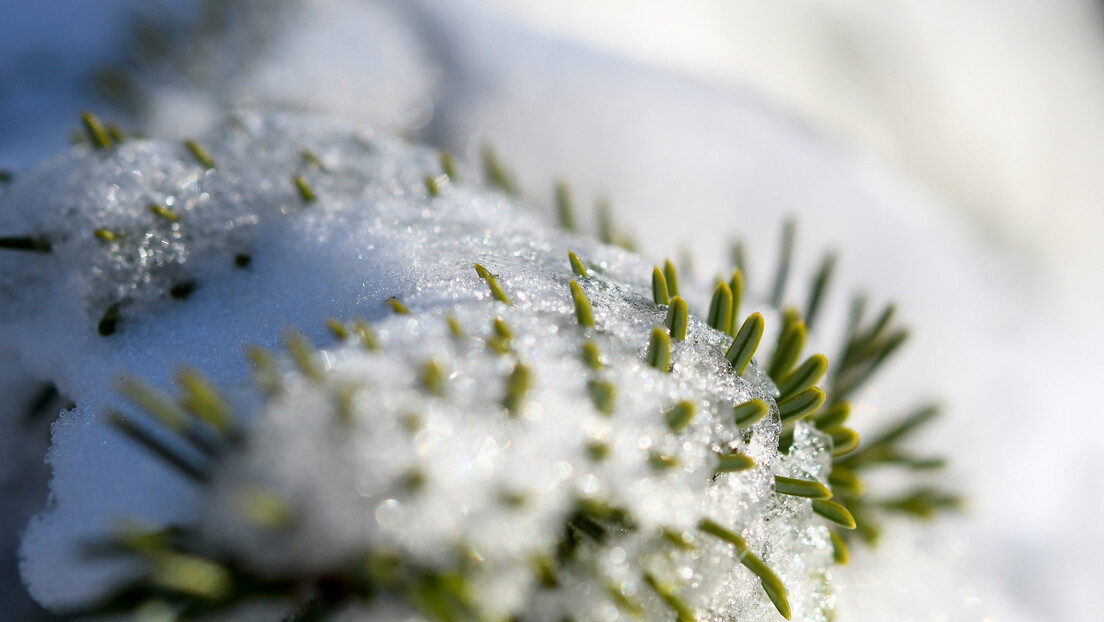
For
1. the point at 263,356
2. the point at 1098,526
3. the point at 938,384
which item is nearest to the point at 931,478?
the point at 938,384

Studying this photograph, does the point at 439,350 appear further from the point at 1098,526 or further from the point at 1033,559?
the point at 1098,526

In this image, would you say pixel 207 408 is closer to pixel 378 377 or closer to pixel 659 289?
pixel 378 377

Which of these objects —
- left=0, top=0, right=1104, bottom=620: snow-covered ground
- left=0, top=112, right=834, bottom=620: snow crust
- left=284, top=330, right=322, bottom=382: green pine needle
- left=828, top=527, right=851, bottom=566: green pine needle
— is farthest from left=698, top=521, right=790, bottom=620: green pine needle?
left=0, top=0, right=1104, bottom=620: snow-covered ground

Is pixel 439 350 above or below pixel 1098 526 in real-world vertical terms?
above

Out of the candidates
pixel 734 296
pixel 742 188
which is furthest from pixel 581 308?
pixel 742 188

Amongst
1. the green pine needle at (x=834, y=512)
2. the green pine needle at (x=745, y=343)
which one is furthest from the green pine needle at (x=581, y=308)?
the green pine needle at (x=834, y=512)

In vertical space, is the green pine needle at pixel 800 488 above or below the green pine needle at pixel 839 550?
above

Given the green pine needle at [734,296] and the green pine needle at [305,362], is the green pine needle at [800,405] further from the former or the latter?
the green pine needle at [305,362]
